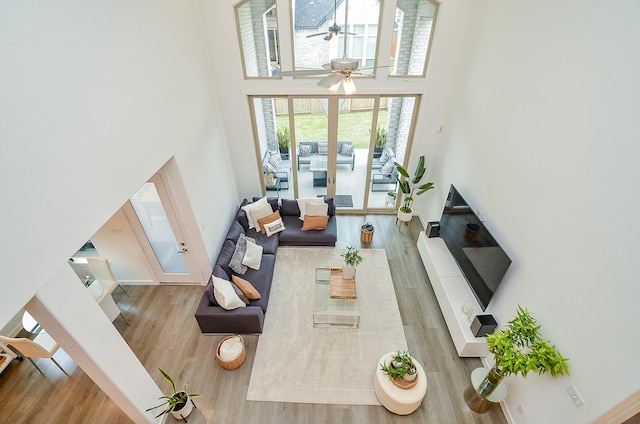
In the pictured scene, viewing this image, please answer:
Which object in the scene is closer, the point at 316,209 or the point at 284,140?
the point at 316,209

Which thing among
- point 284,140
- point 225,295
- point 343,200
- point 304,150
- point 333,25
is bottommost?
point 343,200

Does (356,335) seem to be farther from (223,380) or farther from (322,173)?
(322,173)

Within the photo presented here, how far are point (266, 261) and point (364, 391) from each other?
2.66 m

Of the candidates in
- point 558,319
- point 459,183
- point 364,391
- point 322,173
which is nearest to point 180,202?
point 322,173

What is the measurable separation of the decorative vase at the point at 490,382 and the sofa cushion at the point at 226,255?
157 inches

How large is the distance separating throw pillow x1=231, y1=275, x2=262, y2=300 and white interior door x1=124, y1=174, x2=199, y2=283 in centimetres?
103

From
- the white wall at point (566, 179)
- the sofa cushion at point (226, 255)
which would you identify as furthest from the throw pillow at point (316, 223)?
the white wall at point (566, 179)

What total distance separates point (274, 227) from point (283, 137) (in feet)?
6.77

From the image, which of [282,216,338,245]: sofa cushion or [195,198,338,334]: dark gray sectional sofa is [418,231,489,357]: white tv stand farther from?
[195,198,338,334]: dark gray sectional sofa

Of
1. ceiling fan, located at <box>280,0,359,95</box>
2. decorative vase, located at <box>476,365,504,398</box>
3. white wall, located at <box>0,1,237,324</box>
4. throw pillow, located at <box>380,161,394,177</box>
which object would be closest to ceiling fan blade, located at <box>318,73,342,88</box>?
ceiling fan, located at <box>280,0,359,95</box>

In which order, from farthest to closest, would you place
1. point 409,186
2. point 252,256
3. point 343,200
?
point 343,200 < point 409,186 < point 252,256

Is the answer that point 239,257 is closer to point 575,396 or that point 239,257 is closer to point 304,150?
point 304,150

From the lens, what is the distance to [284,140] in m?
6.66

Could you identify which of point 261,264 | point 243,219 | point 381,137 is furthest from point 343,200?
point 261,264
